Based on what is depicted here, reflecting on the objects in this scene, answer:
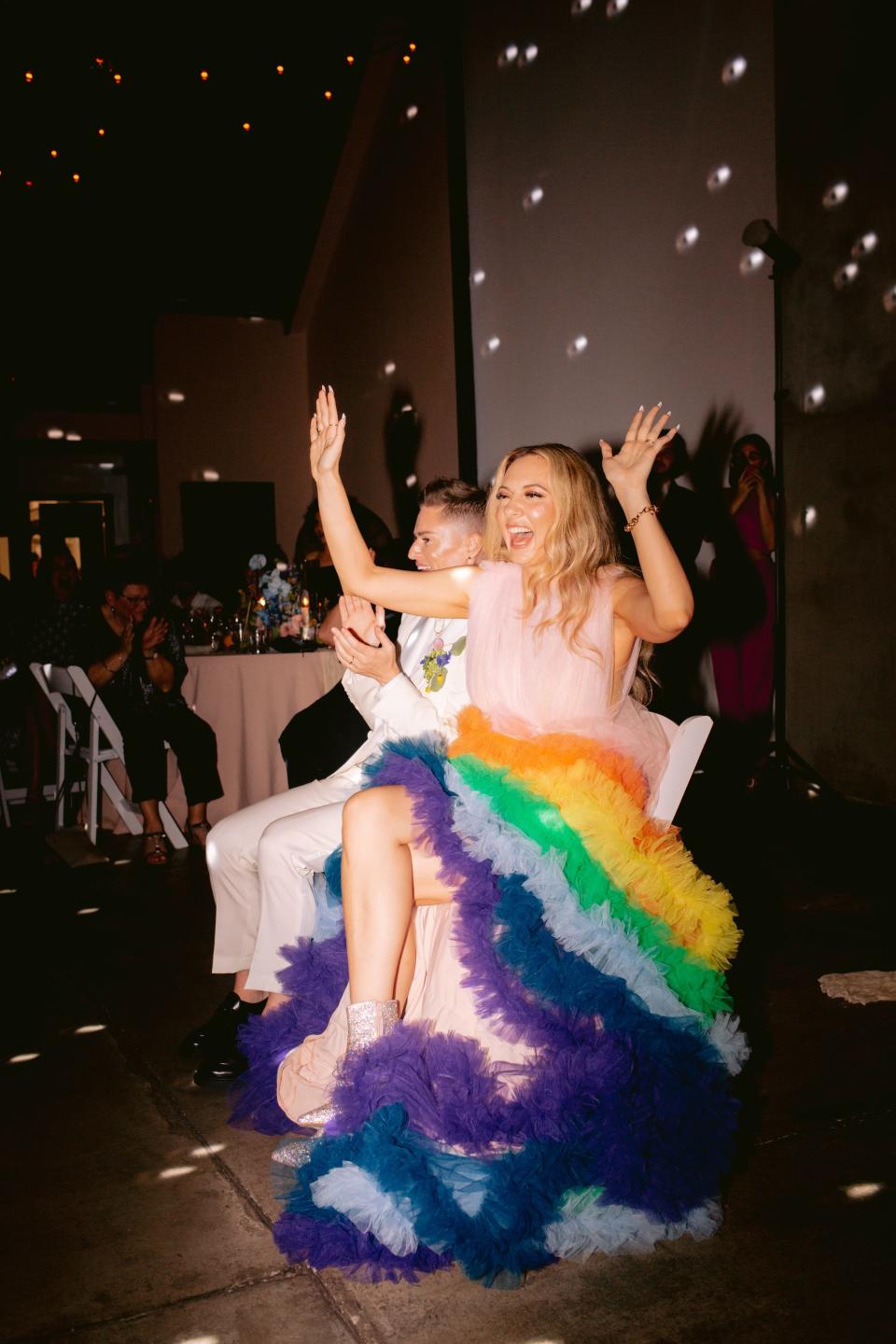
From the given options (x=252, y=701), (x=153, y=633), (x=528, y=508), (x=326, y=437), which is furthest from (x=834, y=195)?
(x=326, y=437)

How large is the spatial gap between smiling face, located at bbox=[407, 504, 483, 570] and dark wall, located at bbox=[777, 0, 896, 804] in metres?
2.56

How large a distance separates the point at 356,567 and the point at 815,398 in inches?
136

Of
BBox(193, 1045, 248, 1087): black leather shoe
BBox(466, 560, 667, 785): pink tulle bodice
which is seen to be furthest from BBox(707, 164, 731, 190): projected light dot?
BBox(193, 1045, 248, 1087): black leather shoe

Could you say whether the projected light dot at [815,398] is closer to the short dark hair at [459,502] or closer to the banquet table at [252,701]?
the banquet table at [252,701]

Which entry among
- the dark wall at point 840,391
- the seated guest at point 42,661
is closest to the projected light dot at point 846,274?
the dark wall at point 840,391

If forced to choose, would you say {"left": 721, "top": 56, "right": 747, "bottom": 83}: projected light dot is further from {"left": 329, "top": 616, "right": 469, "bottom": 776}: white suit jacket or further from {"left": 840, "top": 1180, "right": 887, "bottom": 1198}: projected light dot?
{"left": 840, "top": 1180, "right": 887, "bottom": 1198}: projected light dot

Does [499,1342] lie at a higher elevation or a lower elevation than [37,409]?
lower

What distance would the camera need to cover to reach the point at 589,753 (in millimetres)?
1790

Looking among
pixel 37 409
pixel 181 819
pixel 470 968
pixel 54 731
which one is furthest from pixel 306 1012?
pixel 37 409

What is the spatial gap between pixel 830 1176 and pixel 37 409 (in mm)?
10207

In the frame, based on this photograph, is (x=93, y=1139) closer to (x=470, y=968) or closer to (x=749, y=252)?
(x=470, y=968)

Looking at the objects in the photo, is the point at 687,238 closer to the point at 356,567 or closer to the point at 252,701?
the point at 252,701

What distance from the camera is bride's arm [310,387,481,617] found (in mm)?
1902

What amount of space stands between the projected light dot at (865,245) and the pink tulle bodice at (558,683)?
10.6ft
